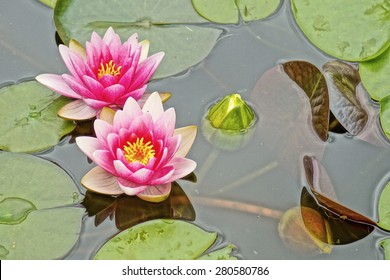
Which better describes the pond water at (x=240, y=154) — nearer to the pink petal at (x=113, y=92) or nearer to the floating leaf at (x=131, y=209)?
the floating leaf at (x=131, y=209)

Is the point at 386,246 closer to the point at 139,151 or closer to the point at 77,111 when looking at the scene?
the point at 139,151

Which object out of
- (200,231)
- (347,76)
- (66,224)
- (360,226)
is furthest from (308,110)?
(66,224)

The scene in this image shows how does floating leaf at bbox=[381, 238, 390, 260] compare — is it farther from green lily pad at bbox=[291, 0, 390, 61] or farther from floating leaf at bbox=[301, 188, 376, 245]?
green lily pad at bbox=[291, 0, 390, 61]

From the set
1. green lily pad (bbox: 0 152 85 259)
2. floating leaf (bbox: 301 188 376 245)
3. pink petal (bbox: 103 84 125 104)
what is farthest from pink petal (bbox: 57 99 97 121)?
floating leaf (bbox: 301 188 376 245)

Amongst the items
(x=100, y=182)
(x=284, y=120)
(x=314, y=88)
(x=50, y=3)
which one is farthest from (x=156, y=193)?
(x=50, y=3)

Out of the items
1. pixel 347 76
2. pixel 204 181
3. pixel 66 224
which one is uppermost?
pixel 347 76

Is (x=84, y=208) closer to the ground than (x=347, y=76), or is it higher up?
closer to the ground
